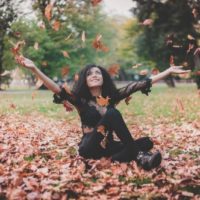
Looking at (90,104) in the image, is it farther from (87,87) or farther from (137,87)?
(137,87)

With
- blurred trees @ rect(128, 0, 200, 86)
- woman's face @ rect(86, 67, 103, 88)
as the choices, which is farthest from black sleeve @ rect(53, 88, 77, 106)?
blurred trees @ rect(128, 0, 200, 86)

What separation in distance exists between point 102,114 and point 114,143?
1.41ft

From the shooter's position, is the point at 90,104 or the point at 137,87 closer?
the point at 90,104

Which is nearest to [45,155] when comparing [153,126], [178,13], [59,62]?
[153,126]

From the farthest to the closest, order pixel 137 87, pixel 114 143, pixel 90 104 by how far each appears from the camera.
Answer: pixel 137 87, pixel 90 104, pixel 114 143

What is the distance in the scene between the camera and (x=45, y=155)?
694cm

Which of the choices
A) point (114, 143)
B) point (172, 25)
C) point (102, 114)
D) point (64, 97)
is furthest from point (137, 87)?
point (172, 25)

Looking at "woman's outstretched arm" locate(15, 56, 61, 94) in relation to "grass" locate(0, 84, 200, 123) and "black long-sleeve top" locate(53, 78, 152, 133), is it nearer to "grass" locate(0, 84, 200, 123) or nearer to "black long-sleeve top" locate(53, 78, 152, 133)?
"black long-sleeve top" locate(53, 78, 152, 133)

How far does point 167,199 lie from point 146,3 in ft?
105

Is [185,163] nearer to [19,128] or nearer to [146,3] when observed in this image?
[19,128]

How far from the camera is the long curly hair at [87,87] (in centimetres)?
637

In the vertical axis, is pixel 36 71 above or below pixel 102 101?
above

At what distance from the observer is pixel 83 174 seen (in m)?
5.67

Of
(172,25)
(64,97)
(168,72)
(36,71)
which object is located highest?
(172,25)
